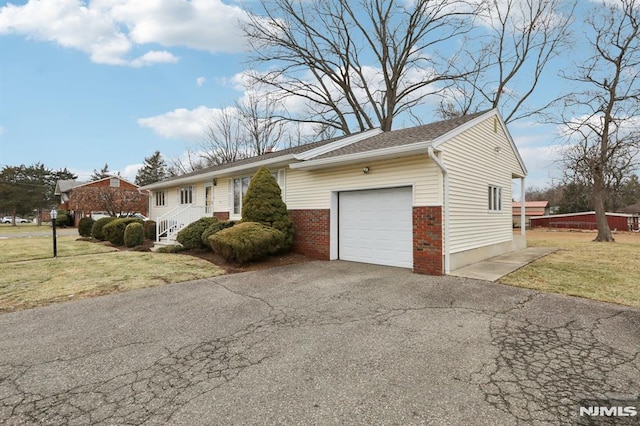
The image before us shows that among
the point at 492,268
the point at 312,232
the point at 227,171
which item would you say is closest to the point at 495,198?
the point at 492,268

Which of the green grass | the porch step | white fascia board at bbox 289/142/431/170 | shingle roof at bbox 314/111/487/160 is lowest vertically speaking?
the green grass

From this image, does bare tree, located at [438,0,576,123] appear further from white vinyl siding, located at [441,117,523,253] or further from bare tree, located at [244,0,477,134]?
white vinyl siding, located at [441,117,523,253]

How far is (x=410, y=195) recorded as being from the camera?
808cm

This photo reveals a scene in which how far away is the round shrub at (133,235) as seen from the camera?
1348 centimetres

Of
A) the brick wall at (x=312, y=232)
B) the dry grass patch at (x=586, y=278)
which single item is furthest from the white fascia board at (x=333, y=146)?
the dry grass patch at (x=586, y=278)

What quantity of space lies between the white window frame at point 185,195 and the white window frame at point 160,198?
2.39 m

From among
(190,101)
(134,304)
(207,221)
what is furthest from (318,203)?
(190,101)

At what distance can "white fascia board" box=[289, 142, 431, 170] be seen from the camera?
7230mm

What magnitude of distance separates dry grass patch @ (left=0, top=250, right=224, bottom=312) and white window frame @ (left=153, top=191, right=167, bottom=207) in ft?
28.6

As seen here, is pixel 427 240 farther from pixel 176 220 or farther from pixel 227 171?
pixel 176 220

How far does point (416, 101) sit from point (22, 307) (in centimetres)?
2307

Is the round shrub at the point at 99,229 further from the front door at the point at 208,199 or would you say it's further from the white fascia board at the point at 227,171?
the front door at the point at 208,199

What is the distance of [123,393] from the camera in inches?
110

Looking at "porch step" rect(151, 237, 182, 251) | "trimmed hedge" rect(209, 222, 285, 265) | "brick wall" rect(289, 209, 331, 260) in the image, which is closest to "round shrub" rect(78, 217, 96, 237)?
"porch step" rect(151, 237, 182, 251)
